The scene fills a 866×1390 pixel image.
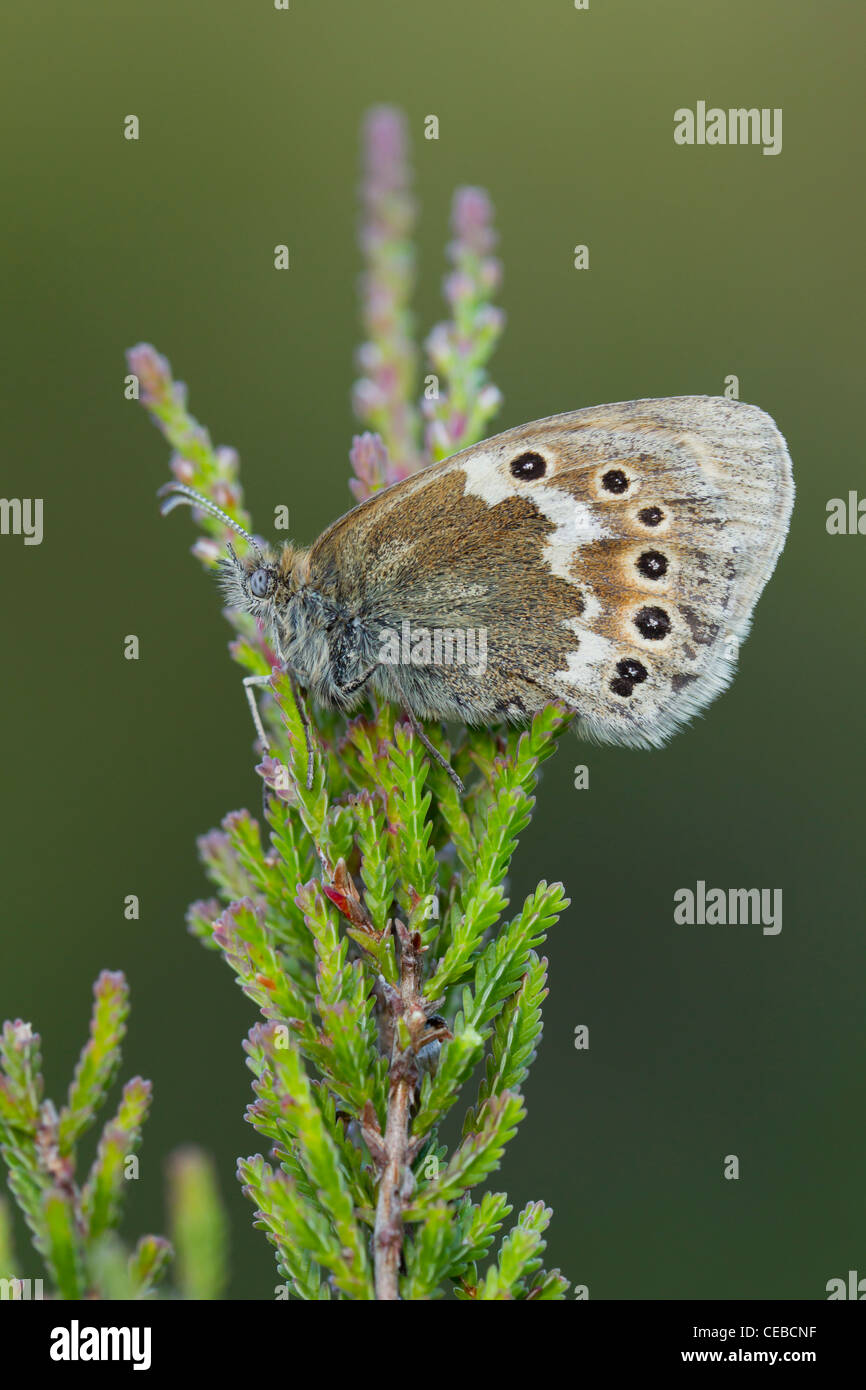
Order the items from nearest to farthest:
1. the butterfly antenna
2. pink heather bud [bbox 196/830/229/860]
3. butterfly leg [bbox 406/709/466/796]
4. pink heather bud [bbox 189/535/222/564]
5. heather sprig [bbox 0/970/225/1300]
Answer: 1. heather sprig [bbox 0/970/225/1300]
2. butterfly leg [bbox 406/709/466/796]
3. pink heather bud [bbox 196/830/229/860]
4. the butterfly antenna
5. pink heather bud [bbox 189/535/222/564]

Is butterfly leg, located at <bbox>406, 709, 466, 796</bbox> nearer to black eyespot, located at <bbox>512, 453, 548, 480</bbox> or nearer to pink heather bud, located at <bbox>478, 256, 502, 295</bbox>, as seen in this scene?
black eyespot, located at <bbox>512, 453, 548, 480</bbox>

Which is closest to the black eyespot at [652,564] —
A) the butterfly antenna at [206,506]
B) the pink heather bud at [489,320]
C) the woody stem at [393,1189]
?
the pink heather bud at [489,320]

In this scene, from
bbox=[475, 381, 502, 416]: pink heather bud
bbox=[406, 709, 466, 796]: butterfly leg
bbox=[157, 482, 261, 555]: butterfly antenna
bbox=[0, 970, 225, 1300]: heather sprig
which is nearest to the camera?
bbox=[0, 970, 225, 1300]: heather sprig

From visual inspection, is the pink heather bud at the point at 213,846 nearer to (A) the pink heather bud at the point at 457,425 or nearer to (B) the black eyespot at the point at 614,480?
(A) the pink heather bud at the point at 457,425

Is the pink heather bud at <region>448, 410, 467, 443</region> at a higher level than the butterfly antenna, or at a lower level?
higher

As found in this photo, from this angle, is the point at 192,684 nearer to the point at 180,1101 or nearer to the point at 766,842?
the point at 180,1101

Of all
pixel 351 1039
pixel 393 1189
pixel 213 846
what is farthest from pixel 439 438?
pixel 393 1189

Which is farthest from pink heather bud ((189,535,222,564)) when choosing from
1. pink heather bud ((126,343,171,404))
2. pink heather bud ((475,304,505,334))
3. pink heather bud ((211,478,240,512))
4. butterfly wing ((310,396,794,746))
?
pink heather bud ((475,304,505,334))

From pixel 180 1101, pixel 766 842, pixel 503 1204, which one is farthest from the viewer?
pixel 766 842
